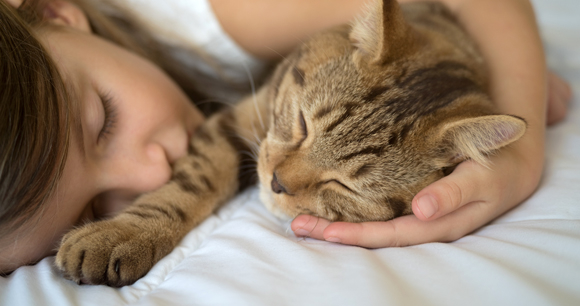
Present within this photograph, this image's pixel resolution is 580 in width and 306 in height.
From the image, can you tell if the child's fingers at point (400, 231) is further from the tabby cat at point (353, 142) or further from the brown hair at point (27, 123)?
the brown hair at point (27, 123)

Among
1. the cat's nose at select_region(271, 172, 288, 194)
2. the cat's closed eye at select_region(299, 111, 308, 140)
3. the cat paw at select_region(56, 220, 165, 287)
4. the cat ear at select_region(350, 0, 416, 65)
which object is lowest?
the cat paw at select_region(56, 220, 165, 287)

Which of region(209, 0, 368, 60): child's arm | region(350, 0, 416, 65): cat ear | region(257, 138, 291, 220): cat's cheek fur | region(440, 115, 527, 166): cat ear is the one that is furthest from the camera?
region(209, 0, 368, 60): child's arm

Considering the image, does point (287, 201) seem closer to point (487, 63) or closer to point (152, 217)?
point (152, 217)

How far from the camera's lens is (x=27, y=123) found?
795 millimetres

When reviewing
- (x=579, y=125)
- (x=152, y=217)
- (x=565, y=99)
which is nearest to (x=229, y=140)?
(x=152, y=217)

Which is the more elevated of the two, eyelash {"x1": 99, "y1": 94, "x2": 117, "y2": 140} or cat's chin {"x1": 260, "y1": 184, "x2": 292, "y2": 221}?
eyelash {"x1": 99, "y1": 94, "x2": 117, "y2": 140}

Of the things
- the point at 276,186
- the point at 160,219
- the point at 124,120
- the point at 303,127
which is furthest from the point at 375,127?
the point at 124,120

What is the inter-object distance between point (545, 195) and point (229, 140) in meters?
0.99

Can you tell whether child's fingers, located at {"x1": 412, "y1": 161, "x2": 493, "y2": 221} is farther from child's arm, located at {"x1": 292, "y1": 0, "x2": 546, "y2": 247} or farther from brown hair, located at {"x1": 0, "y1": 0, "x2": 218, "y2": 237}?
brown hair, located at {"x1": 0, "y1": 0, "x2": 218, "y2": 237}

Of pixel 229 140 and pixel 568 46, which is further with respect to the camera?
pixel 568 46

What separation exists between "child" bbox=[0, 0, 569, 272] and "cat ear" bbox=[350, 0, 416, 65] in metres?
0.35

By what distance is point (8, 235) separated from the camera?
2.65ft

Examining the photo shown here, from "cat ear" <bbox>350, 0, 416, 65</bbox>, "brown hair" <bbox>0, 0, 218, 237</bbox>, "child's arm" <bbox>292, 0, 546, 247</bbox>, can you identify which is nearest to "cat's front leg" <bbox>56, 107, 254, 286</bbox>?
"brown hair" <bbox>0, 0, 218, 237</bbox>

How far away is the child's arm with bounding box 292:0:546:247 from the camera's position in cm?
86
